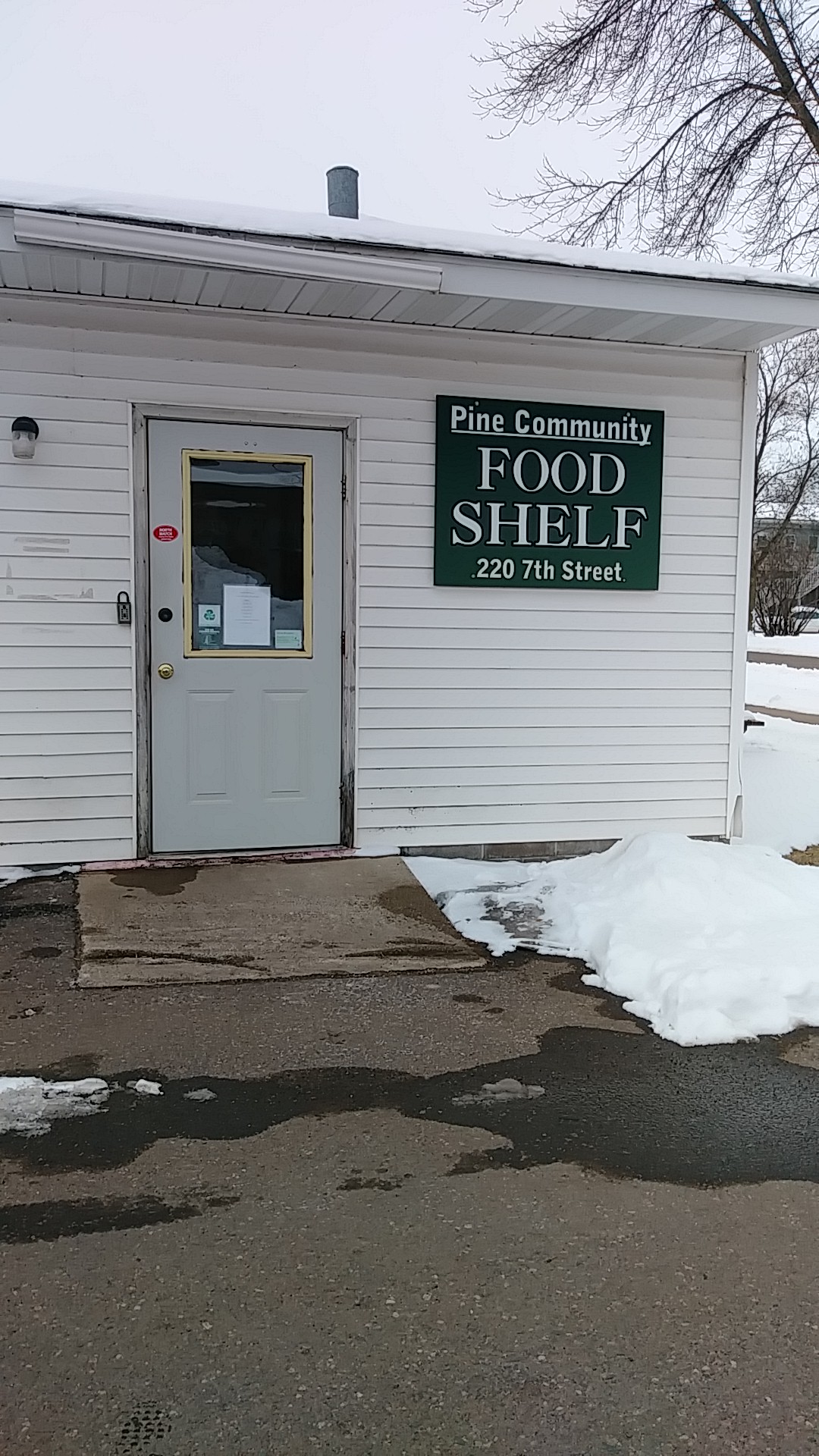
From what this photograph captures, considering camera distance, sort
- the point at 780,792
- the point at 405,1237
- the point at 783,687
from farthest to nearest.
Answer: the point at 783,687 → the point at 780,792 → the point at 405,1237

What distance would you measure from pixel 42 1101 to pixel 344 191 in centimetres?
512

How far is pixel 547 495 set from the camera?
595cm

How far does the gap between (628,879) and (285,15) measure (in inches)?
548

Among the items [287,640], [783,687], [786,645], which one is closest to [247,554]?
[287,640]

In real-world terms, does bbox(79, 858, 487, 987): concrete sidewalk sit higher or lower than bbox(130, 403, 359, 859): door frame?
lower

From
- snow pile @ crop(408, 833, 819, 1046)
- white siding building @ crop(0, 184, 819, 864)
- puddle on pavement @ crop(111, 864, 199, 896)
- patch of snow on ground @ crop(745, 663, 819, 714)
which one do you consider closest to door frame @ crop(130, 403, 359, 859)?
white siding building @ crop(0, 184, 819, 864)

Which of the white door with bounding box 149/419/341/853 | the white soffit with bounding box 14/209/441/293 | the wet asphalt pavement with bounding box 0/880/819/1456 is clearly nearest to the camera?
the wet asphalt pavement with bounding box 0/880/819/1456

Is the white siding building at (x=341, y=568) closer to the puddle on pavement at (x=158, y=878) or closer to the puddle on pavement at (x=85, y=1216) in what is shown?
the puddle on pavement at (x=158, y=878)

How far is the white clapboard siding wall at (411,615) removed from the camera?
17.5 feet

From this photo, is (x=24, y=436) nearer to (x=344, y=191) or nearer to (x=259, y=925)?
(x=344, y=191)

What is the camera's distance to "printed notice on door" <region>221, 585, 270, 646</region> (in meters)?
5.62

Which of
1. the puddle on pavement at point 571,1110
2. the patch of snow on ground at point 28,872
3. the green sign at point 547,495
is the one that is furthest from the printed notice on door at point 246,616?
the puddle on pavement at point 571,1110

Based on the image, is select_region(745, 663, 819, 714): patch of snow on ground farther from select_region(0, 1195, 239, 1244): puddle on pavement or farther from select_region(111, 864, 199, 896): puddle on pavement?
select_region(0, 1195, 239, 1244): puddle on pavement

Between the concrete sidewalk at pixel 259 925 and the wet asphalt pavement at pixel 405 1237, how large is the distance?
0.32 metres
